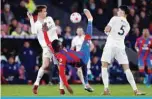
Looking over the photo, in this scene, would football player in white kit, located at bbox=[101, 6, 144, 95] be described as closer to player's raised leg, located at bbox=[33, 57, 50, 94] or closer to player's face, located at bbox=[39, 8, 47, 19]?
player's raised leg, located at bbox=[33, 57, 50, 94]

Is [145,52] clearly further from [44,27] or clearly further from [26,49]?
[44,27]

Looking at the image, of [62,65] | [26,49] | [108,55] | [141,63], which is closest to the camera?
[62,65]

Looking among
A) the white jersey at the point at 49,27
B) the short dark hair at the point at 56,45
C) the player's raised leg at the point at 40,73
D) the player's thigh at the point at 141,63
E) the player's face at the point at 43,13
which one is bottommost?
the player's thigh at the point at 141,63

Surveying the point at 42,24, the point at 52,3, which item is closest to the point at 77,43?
the point at 42,24

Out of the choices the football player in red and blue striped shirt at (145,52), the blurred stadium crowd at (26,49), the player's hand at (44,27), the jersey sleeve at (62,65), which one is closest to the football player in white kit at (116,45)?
the jersey sleeve at (62,65)

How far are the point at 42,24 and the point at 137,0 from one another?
39.0ft

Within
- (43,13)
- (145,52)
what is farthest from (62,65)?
(145,52)

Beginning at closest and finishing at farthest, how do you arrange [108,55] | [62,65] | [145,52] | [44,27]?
[62,65] < [108,55] < [44,27] < [145,52]

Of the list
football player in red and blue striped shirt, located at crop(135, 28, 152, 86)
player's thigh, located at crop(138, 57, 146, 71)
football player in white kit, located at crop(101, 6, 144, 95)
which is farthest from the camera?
player's thigh, located at crop(138, 57, 146, 71)

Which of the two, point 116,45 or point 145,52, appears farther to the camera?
point 145,52

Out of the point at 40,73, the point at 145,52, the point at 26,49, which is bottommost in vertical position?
the point at 145,52

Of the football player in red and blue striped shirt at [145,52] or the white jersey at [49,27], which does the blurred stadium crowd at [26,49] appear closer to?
the football player in red and blue striped shirt at [145,52]

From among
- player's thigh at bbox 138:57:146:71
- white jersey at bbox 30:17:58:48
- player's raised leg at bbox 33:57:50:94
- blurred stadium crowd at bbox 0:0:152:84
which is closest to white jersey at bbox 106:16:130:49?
white jersey at bbox 30:17:58:48

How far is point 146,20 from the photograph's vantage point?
86.1ft
